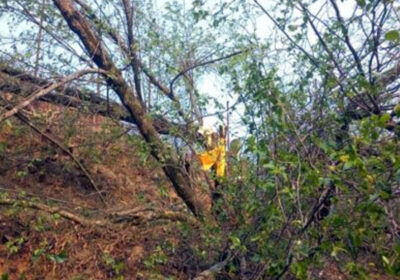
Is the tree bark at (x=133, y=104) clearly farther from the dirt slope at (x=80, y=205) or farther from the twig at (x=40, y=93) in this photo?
the twig at (x=40, y=93)

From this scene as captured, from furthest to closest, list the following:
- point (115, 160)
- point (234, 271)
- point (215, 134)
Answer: point (115, 160)
point (215, 134)
point (234, 271)

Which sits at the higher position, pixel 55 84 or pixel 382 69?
pixel 55 84

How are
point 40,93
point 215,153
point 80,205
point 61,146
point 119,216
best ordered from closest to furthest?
point 40,93
point 215,153
point 119,216
point 80,205
point 61,146

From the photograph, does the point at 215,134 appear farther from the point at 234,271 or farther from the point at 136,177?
the point at 136,177

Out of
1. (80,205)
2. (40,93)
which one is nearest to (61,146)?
(80,205)

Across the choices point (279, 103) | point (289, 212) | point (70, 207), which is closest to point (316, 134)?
point (279, 103)

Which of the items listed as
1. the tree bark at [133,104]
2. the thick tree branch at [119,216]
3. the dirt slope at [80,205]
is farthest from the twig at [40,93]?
the thick tree branch at [119,216]

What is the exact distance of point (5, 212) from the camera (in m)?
4.27

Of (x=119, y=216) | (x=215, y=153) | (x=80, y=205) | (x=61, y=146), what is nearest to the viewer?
(x=215, y=153)

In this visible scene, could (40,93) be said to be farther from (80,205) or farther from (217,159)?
(217,159)

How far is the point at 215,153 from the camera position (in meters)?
4.18

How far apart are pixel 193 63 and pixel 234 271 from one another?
2.12 meters

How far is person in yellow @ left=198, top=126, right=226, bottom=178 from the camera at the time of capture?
4180mm

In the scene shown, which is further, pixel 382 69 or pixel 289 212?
pixel 382 69
